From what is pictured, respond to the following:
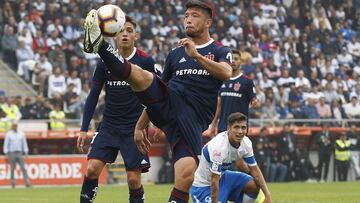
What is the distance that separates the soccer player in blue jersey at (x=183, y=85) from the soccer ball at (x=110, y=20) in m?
0.29

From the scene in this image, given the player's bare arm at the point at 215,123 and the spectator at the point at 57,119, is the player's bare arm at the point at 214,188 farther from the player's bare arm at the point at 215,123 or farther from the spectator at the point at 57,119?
the spectator at the point at 57,119

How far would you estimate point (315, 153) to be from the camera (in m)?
32.7

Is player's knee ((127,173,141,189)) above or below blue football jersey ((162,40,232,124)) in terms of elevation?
below

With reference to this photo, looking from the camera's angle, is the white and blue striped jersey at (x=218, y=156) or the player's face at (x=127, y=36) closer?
the white and blue striped jersey at (x=218, y=156)

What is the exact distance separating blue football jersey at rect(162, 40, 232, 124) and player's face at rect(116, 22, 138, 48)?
206 centimetres

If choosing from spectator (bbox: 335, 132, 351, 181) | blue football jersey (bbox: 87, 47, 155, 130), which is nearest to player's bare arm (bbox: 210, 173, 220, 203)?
blue football jersey (bbox: 87, 47, 155, 130)

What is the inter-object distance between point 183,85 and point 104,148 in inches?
96.0

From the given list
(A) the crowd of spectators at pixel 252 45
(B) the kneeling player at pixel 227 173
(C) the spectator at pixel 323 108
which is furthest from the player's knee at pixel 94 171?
(C) the spectator at pixel 323 108

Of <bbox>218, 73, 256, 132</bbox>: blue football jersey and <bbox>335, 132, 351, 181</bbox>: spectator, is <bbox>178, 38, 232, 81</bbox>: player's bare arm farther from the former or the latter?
<bbox>335, 132, 351, 181</bbox>: spectator

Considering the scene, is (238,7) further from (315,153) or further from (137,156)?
(137,156)

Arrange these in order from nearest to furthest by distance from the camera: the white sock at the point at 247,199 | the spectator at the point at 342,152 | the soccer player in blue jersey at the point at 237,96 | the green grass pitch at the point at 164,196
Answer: the white sock at the point at 247,199 < the soccer player in blue jersey at the point at 237,96 < the green grass pitch at the point at 164,196 < the spectator at the point at 342,152

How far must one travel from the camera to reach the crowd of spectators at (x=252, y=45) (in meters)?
30.3

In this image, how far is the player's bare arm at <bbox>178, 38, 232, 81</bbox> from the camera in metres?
10.2

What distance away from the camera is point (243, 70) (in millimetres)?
33406
